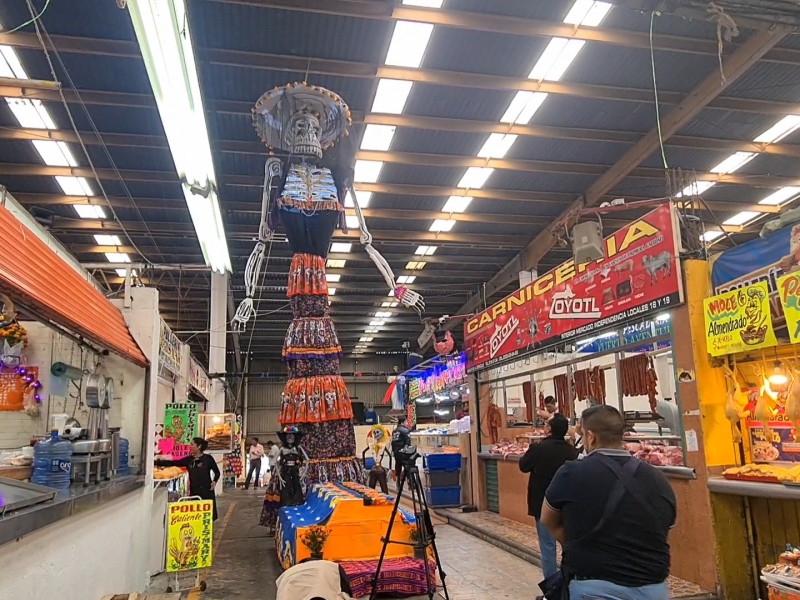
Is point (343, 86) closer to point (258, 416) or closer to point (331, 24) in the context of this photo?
Result: point (331, 24)

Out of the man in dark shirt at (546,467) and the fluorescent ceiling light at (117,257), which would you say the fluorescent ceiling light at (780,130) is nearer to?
the man in dark shirt at (546,467)

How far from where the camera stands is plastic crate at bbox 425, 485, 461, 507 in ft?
36.6

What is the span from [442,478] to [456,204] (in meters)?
5.49

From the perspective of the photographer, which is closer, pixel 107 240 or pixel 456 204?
pixel 456 204

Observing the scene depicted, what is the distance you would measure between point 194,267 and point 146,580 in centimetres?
884

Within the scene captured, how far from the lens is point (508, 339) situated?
968 cm

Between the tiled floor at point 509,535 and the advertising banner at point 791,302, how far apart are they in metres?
2.33

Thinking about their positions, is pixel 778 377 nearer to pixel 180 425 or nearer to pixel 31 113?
pixel 31 113

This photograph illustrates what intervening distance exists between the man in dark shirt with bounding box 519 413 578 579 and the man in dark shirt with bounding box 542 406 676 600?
8.91ft

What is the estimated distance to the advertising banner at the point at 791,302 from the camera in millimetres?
4402

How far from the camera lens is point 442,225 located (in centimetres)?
1376

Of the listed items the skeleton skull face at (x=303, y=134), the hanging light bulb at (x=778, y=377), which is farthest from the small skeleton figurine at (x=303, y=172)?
the hanging light bulb at (x=778, y=377)

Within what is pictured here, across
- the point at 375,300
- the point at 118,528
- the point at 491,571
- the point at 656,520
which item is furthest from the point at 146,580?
the point at 375,300

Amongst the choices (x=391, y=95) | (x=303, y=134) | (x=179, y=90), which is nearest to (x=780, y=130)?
(x=391, y=95)
